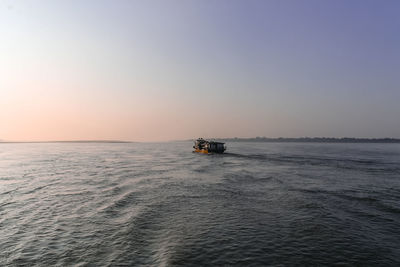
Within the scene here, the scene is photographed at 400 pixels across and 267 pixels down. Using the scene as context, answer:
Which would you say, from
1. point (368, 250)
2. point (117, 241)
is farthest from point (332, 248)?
point (117, 241)

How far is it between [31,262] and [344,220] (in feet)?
66.6

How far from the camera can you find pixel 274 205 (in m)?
21.5

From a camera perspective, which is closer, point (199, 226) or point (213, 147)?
point (199, 226)

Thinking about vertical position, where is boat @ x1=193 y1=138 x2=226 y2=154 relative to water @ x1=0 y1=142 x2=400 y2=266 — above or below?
above

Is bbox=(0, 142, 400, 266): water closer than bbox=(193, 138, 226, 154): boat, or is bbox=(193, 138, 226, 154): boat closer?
bbox=(0, 142, 400, 266): water

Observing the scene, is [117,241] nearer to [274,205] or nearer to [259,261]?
[259,261]

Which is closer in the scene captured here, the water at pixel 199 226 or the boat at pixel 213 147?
the water at pixel 199 226

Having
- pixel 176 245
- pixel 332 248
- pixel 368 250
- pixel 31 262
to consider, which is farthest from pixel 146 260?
pixel 368 250

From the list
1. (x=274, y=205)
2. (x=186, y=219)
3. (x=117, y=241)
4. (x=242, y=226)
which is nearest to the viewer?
(x=117, y=241)

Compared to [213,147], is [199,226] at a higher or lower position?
lower

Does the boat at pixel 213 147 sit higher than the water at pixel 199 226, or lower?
higher

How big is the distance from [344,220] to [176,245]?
13249 millimetres

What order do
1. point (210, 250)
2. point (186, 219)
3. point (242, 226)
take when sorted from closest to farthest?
point (210, 250), point (242, 226), point (186, 219)

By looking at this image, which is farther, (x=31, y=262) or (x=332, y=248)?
(x=332, y=248)
